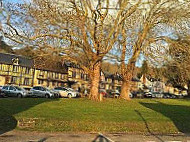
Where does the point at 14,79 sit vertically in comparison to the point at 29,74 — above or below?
below

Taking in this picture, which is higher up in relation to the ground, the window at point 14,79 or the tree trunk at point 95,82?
the window at point 14,79

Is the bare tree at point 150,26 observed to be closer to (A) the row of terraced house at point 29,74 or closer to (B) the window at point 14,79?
(A) the row of terraced house at point 29,74

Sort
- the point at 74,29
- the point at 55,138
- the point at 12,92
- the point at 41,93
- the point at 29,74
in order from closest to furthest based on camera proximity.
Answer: the point at 55,138 < the point at 74,29 < the point at 12,92 < the point at 41,93 < the point at 29,74

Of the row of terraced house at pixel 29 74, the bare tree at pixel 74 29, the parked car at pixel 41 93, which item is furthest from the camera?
the row of terraced house at pixel 29 74

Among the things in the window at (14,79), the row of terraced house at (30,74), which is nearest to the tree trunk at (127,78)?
the row of terraced house at (30,74)

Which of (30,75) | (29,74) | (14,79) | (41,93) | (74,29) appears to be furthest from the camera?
(30,75)

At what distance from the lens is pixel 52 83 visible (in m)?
74.2

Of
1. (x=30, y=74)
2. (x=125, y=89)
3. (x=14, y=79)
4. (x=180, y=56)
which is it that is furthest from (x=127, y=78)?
(x=30, y=74)

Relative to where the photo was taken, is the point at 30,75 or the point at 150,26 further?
the point at 30,75

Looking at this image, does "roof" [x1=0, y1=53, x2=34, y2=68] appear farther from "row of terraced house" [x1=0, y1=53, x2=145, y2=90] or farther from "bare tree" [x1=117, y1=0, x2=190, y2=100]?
"bare tree" [x1=117, y1=0, x2=190, y2=100]

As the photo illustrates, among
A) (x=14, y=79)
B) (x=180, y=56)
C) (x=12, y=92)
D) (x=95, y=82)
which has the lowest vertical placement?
(x=12, y=92)

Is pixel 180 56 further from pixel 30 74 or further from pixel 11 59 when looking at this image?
pixel 30 74

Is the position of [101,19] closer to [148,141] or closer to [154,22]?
[154,22]

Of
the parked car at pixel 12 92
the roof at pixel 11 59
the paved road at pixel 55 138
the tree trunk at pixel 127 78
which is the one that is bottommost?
the paved road at pixel 55 138
